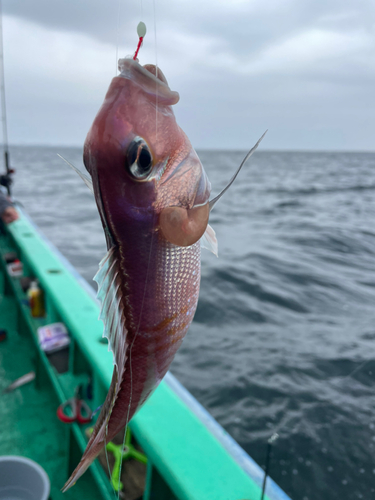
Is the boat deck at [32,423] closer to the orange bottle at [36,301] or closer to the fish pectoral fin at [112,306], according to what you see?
the orange bottle at [36,301]

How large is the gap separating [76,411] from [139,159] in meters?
2.69

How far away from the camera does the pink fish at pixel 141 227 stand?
31.7 inches

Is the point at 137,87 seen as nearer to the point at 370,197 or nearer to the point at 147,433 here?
the point at 147,433

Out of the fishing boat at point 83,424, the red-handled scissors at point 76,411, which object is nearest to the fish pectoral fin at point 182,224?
the fishing boat at point 83,424

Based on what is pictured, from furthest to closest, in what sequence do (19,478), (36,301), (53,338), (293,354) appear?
(293,354) → (36,301) → (53,338) → (19,478)

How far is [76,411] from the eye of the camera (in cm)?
291

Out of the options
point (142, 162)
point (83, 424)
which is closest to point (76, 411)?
point (83, 424)

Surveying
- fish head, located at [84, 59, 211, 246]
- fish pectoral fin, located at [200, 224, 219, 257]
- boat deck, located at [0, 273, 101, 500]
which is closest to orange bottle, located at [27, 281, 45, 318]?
boat deck, located at [0, 273, 101, 500]

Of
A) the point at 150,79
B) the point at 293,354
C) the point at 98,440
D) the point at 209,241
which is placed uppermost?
the point at 150,79

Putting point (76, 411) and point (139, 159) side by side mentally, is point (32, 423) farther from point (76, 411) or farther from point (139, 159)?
point (139, 159)

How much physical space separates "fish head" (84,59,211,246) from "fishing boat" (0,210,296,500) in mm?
1413

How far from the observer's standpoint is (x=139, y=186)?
32.7 inches

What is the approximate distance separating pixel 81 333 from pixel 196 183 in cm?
239

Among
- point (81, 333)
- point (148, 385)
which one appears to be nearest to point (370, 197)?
point (81, 333)
